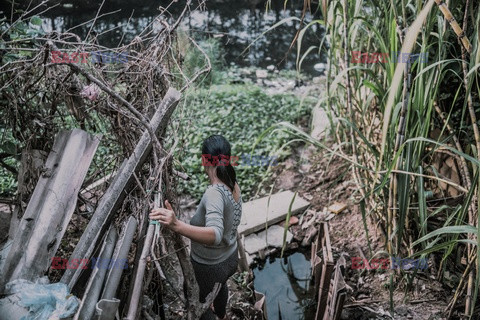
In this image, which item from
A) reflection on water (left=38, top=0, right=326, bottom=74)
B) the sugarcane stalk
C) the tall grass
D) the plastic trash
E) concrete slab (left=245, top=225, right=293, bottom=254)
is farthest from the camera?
reflection on water (left=38, top=0, right=326, bottom=74)

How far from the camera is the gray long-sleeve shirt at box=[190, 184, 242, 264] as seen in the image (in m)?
1.94

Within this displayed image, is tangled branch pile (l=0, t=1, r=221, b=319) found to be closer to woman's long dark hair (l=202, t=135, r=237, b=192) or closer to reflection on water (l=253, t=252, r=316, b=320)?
woman's long dark hair (l=202, t=135, r=237, b=192)

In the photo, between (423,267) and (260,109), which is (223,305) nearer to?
(423,267)

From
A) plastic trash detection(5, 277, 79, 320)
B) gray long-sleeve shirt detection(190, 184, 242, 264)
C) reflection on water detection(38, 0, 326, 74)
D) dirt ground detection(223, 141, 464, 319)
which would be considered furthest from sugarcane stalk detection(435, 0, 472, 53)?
reflection on water detection(38, 0, 326, 74)

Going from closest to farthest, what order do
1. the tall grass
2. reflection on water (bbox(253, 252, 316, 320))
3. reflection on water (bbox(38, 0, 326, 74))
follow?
1. the tall grass
2. reflection on water (bbox(253, 252, 316, 320))
3. reflection on water (bbox(38, 0, 326, 74))

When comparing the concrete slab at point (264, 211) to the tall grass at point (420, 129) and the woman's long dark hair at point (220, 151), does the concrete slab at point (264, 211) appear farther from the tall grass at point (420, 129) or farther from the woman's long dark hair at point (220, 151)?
the woman's long dark hair at point (220, 151)

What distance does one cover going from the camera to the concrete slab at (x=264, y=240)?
3.48 m

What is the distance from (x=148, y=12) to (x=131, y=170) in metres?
7.37

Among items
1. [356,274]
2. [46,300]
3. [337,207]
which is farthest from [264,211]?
[46,300]

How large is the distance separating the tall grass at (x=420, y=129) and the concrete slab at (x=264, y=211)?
2.79ft

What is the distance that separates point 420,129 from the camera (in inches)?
91.2

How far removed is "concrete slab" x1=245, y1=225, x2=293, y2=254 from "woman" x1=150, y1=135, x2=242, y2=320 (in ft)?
3.35

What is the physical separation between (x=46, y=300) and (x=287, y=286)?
7.03 feet

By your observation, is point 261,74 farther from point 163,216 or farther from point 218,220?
point 163,216
